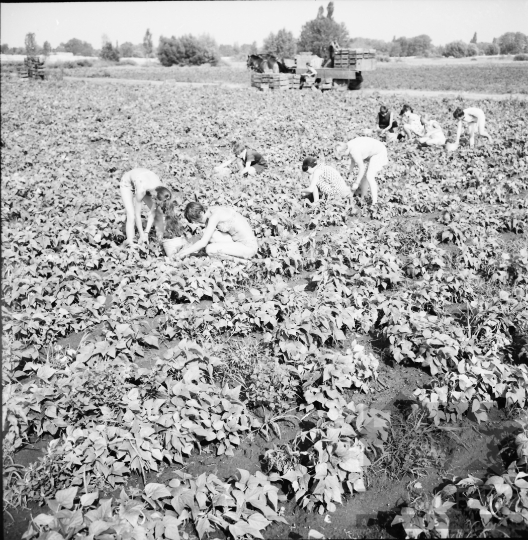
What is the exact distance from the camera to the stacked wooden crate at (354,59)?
23.6 meters

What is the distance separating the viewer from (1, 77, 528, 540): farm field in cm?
280

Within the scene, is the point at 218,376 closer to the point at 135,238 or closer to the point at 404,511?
the point at 404,511

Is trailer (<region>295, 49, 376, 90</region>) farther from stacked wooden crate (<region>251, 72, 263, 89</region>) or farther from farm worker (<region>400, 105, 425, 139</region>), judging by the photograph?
farm worker (<region>400, 105, 425, 139</region>)

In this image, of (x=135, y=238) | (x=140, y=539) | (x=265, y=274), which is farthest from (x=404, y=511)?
(x=135, y=238)

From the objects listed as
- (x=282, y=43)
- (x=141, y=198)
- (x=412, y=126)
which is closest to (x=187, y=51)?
(x=282, y=43)

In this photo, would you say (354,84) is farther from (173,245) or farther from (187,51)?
(187,51)

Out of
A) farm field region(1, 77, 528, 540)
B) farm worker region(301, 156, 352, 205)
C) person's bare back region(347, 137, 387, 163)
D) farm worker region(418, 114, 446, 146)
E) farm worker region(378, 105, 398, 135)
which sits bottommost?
farm field region(1, 77, 528, 540)

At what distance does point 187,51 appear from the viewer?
172ft

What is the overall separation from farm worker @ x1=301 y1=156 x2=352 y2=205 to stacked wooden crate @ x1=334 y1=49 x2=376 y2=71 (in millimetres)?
18056

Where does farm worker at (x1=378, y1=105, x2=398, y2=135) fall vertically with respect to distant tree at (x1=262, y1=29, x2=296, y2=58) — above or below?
below

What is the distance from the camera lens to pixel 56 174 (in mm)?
9094

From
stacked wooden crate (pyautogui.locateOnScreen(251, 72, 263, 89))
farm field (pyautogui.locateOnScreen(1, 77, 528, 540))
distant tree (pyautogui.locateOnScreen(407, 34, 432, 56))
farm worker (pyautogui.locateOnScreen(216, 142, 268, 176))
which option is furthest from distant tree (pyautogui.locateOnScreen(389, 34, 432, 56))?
farm field (pyautogui.locateOnScreen(1, 77, 528, 540))

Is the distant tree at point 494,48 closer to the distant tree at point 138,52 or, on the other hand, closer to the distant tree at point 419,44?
the distant tree at point 419,44

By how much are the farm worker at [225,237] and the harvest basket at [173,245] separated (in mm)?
188
